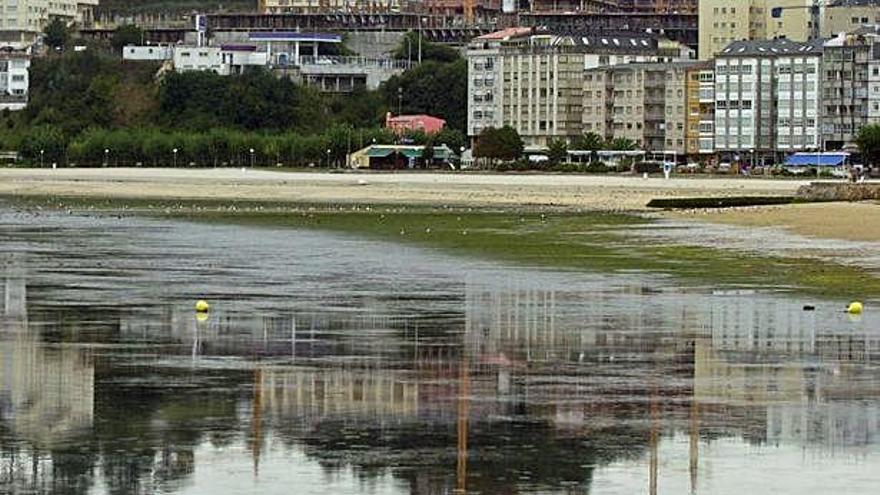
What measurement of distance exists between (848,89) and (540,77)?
27565 mm

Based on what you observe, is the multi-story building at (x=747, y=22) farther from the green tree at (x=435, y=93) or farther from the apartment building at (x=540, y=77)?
the green tree at (x=435, y=93)

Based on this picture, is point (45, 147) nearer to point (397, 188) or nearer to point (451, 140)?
point (451, 140)

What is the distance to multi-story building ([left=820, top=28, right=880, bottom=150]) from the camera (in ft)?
470

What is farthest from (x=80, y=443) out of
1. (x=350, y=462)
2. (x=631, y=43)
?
(x=631, y=43)

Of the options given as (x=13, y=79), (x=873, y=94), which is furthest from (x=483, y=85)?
(x=13, y=79)

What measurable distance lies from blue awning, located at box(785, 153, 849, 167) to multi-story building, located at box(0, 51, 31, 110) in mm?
77553

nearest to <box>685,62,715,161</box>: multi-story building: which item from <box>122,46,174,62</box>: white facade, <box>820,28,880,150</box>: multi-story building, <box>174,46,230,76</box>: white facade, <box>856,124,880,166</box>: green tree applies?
<box>820,28,880,150</box>: multi-story building

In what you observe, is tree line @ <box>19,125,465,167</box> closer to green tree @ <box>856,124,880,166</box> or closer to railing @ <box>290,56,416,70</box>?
green tree @ <box>856,124,880,166</box>

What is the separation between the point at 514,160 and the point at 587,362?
119 m

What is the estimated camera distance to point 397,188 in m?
93.0

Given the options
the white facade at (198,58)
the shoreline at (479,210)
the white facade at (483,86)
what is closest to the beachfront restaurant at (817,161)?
the shoreline at (479,210)

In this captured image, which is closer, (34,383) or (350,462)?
(350,462)

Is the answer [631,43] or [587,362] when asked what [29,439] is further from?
[631,43]

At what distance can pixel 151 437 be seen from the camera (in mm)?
16578
